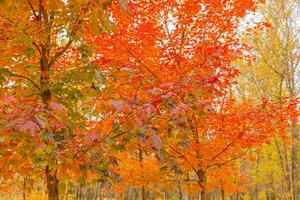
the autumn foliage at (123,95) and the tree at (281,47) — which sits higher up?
the tree at (281,47)

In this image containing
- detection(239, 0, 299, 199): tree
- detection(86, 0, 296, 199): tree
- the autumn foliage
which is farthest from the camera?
detection(239, 0, 299, 199): tree

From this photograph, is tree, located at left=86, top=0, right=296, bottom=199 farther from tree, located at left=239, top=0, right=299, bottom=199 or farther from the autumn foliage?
tree, located at left=239, top=0, right=299, bottom=199

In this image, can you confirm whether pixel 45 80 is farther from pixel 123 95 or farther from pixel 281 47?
pixel 281 47

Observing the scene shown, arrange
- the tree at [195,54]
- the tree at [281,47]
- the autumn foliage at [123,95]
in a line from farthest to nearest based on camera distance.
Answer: the tree at [281,47] < the tree at [195,54] < the autumn foliage at [123,95]

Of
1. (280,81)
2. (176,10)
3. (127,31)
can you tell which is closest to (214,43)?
(176,10)

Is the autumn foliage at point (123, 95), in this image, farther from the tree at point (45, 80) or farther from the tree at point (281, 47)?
the tree at point (281, 47)

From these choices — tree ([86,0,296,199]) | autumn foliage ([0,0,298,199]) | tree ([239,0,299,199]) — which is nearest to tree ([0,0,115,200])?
autumn foliage ([0,0,298,199])

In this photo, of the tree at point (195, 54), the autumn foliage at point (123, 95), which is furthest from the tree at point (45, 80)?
the tree at point (195, 54)

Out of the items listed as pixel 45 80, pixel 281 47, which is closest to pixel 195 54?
pixel 45 80

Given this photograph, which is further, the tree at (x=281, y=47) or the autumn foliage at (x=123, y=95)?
the tree at (x=281, y=47)

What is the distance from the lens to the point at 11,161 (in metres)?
3.66

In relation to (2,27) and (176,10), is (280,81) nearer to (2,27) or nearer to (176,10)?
(176,10)

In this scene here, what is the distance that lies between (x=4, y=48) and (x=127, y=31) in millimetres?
4201

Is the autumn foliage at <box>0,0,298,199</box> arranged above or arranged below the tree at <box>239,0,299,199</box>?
below
